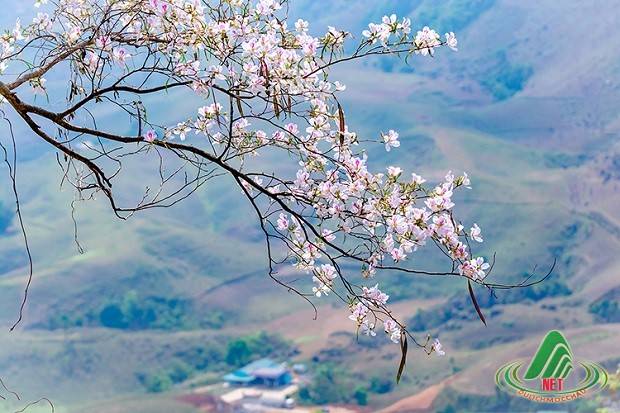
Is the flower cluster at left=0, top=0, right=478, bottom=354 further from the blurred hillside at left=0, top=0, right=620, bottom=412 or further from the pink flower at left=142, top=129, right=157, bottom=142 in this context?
the blurred hillside at left=0, top=0, right=620, bottom=412

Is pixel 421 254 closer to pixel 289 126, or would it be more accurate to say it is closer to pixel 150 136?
pixel 289 126

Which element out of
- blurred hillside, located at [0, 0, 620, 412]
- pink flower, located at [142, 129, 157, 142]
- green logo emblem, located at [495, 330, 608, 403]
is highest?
blurred hillside, located at [0, 0, 620, 412]

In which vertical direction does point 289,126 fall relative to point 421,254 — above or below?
below

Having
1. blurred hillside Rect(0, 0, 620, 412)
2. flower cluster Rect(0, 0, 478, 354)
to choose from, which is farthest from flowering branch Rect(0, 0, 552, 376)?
blurred hillside Rect(0, 0, 620, 412)

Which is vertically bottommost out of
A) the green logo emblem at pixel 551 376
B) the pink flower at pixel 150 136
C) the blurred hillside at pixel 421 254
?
the pink flower at pixel 150 136

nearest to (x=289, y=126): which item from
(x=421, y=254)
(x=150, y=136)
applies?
(x=150, y=136)

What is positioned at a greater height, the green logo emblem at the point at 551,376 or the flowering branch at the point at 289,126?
the green logo emblem at the point at 551,376

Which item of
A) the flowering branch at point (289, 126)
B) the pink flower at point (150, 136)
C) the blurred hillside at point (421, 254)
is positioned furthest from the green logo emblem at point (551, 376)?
the pink flower at point (150, 136)

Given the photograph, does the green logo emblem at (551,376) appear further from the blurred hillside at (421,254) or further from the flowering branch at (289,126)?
the flowering branch at (289,126)

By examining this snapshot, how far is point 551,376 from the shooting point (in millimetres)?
27984

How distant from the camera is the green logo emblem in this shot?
2838 centimetres

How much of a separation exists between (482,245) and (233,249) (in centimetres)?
924

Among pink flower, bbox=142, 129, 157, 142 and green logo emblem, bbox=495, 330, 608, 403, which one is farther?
green logo emblem, bbox=495, 330, 608, 403

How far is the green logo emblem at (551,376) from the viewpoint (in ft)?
93.1
